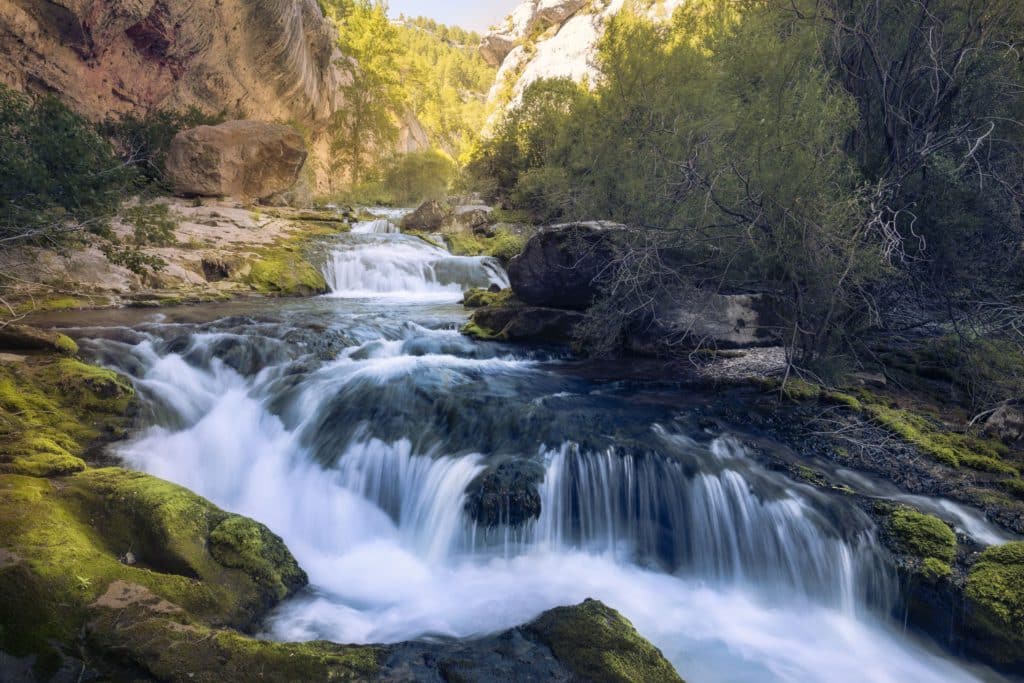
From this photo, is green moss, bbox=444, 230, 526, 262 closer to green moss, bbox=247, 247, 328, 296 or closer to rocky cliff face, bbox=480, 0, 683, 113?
green moss, bbox=247, 247, 328, 296

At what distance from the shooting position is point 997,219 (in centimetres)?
648

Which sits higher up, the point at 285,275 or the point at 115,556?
the point at 285,275

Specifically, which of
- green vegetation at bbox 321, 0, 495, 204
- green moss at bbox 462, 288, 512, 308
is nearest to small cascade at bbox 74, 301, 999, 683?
green moss at bbox 462, 288, 512, 308

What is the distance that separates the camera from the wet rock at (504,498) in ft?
16.8

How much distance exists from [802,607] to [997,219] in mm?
5353

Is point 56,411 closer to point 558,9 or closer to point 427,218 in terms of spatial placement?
point 427,218

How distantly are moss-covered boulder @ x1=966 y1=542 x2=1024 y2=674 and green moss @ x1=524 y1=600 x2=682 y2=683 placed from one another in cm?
247

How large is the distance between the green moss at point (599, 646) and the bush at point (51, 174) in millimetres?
6195

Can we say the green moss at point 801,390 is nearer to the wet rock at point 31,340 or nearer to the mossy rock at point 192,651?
the mossy rock at point 192,651

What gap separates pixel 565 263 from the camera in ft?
30.6

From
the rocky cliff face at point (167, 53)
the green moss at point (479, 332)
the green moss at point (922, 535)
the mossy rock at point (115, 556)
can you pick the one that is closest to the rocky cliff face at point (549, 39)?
the rocky cliff face at point (167, 53)

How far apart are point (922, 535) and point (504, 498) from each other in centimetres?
346

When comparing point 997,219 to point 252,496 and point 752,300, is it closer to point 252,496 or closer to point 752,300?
point 752,300

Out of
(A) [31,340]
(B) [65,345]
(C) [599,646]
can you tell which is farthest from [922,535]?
(A) [31,340]
